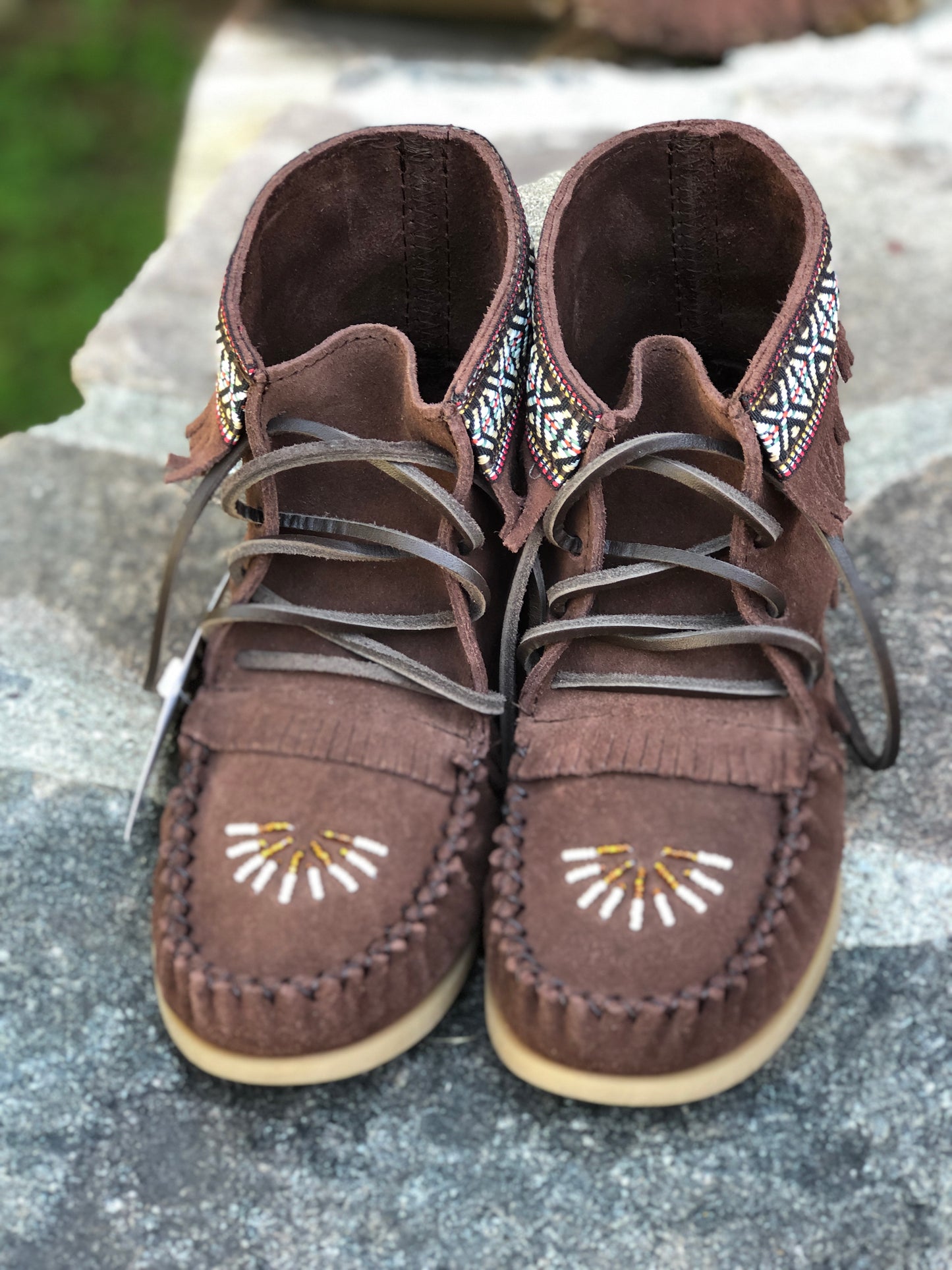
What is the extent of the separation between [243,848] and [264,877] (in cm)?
3

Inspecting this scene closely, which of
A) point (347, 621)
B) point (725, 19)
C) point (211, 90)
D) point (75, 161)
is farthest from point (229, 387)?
point (75, 161)

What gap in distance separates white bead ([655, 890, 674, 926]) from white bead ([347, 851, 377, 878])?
20 centimetres

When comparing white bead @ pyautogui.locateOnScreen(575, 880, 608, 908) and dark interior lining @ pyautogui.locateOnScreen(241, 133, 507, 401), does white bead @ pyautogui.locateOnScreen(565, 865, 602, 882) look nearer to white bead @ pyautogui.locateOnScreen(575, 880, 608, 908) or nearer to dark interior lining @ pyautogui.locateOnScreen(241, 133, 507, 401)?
white bead @ pyautogui.locateOnScreen(575, 880, 608, 908)

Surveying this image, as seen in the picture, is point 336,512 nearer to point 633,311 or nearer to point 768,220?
point 633,311

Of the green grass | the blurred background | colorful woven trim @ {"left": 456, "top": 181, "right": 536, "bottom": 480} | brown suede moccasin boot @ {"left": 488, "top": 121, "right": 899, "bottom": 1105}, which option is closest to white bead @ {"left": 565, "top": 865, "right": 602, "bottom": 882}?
brown suede moccasin boot @ {"left": 488, "top": 121, "right": 899, "bottom": 1105}

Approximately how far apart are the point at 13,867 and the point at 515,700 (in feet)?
1.41

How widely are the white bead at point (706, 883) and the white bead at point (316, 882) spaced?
10.1 inches

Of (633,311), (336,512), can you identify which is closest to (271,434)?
(336,512)

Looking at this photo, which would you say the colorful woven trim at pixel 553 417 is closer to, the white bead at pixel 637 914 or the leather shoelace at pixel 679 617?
the leather shoelace at pixel 679 617

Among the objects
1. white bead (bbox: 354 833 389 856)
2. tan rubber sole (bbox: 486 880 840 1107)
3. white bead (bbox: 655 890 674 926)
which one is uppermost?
white bead (bbox: 655 890 674 926)

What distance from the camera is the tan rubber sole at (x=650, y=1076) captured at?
2.98 ft

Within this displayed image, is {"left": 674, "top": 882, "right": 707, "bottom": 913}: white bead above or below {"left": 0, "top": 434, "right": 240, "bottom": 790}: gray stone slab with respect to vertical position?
above

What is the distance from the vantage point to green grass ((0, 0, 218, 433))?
108 inches

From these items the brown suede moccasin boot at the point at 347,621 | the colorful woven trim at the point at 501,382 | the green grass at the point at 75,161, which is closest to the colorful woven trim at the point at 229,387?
the brown suede moccasin boot at the point at 347,621
